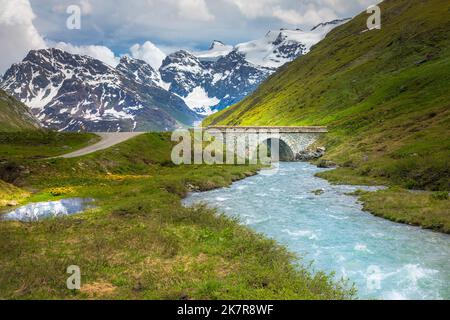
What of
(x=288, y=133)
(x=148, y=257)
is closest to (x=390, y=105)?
(x=288, y=133)

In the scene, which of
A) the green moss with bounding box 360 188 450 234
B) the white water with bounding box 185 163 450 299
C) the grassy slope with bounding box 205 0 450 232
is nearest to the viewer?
the white water with bounding box 185 163 450 299

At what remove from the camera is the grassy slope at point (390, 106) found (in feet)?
198

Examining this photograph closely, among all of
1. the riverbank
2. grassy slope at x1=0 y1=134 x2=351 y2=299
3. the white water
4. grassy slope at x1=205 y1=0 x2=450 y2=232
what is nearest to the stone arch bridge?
grassy slope at x1=205 y1=0 x2=450 y2=232

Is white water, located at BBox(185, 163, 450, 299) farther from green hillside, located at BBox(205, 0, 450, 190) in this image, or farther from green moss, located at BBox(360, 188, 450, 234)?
green hillside, located at BBox(205, 0, 450, 190)

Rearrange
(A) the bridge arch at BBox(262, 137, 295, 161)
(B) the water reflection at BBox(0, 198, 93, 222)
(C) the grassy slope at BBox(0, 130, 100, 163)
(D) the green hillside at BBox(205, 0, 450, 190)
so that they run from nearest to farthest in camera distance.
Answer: (B) the water reflection at BBox(0, 198, 93, 222) → (D) the green hillside at BBox(205, 0, 450, 190) → (C) the grassy slope at BBox(0, 130, 100, 163) → (A) the bridge arch at BBox(262, 137, 295, 161)

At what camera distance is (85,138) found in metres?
91.8

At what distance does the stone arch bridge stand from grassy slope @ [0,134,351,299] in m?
66.7

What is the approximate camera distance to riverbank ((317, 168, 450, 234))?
3550 cm

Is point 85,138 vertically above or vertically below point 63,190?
above

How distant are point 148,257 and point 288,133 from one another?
90883 mm

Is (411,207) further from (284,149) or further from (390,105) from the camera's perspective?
(284,149)
